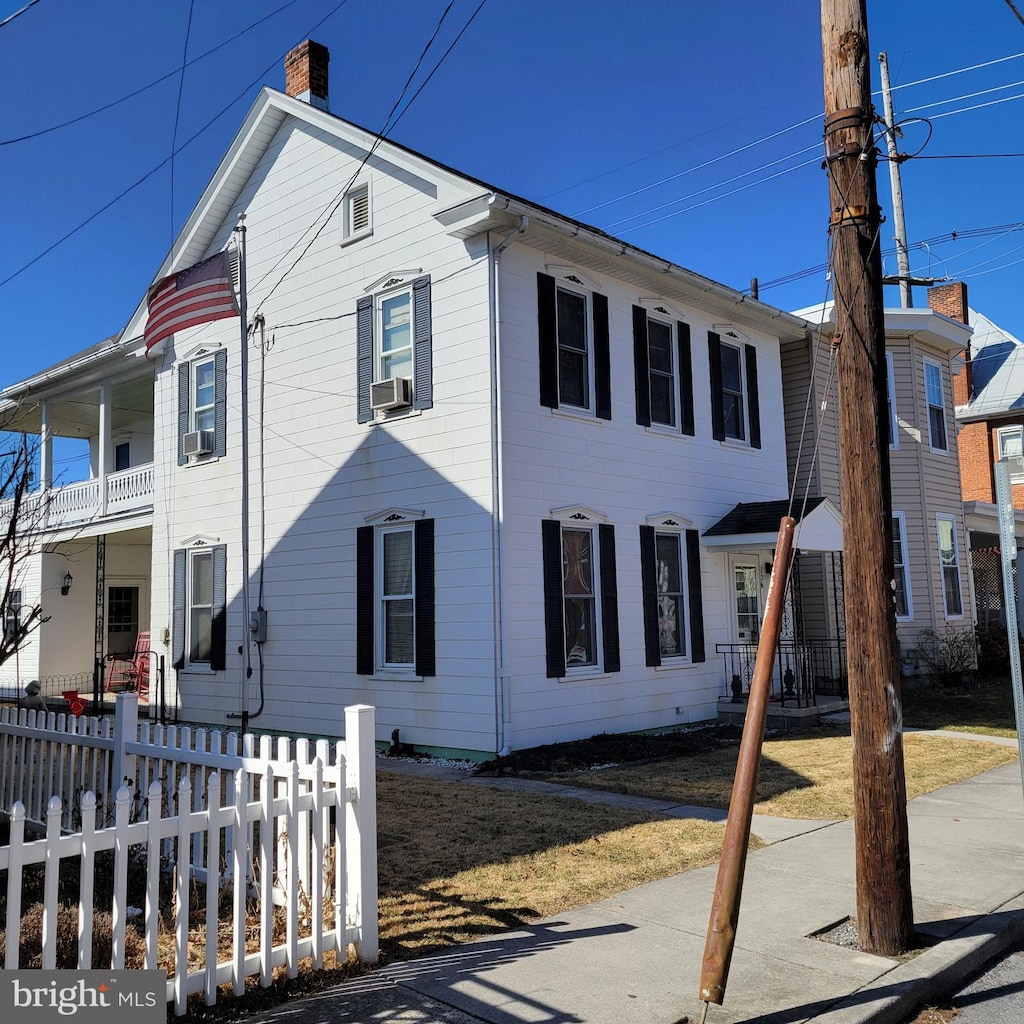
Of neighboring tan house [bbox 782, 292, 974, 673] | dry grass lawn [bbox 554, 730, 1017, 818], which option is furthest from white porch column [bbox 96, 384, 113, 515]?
neighboring tan house [bbox 782, 292, 974, 673]

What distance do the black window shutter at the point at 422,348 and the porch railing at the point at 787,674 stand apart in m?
5.98

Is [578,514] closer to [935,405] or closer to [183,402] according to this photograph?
[183,402]

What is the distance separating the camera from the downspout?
1120 cm

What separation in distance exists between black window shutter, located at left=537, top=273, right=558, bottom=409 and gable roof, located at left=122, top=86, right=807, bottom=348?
543 millimetres

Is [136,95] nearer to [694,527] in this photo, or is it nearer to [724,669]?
[694,527]

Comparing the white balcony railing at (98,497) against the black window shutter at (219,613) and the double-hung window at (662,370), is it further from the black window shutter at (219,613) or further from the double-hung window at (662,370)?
the double-hung window at (662,370)

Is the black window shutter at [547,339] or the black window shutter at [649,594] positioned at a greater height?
the black window shutter at [547,339]

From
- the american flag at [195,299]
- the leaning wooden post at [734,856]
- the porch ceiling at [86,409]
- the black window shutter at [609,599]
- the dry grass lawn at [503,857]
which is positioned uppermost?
the porch ceiling at [86,409]

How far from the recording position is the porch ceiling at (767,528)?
44.1ft

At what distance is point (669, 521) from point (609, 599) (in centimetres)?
193

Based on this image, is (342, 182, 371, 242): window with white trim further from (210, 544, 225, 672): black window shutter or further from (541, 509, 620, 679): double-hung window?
(210, 544, 225, 672): black window shutter

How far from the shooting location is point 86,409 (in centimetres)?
2117

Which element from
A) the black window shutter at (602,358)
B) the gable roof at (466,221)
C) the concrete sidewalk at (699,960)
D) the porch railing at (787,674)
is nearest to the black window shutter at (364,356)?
the gable roof at (466,221)

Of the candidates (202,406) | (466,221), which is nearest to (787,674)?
(466,221)
